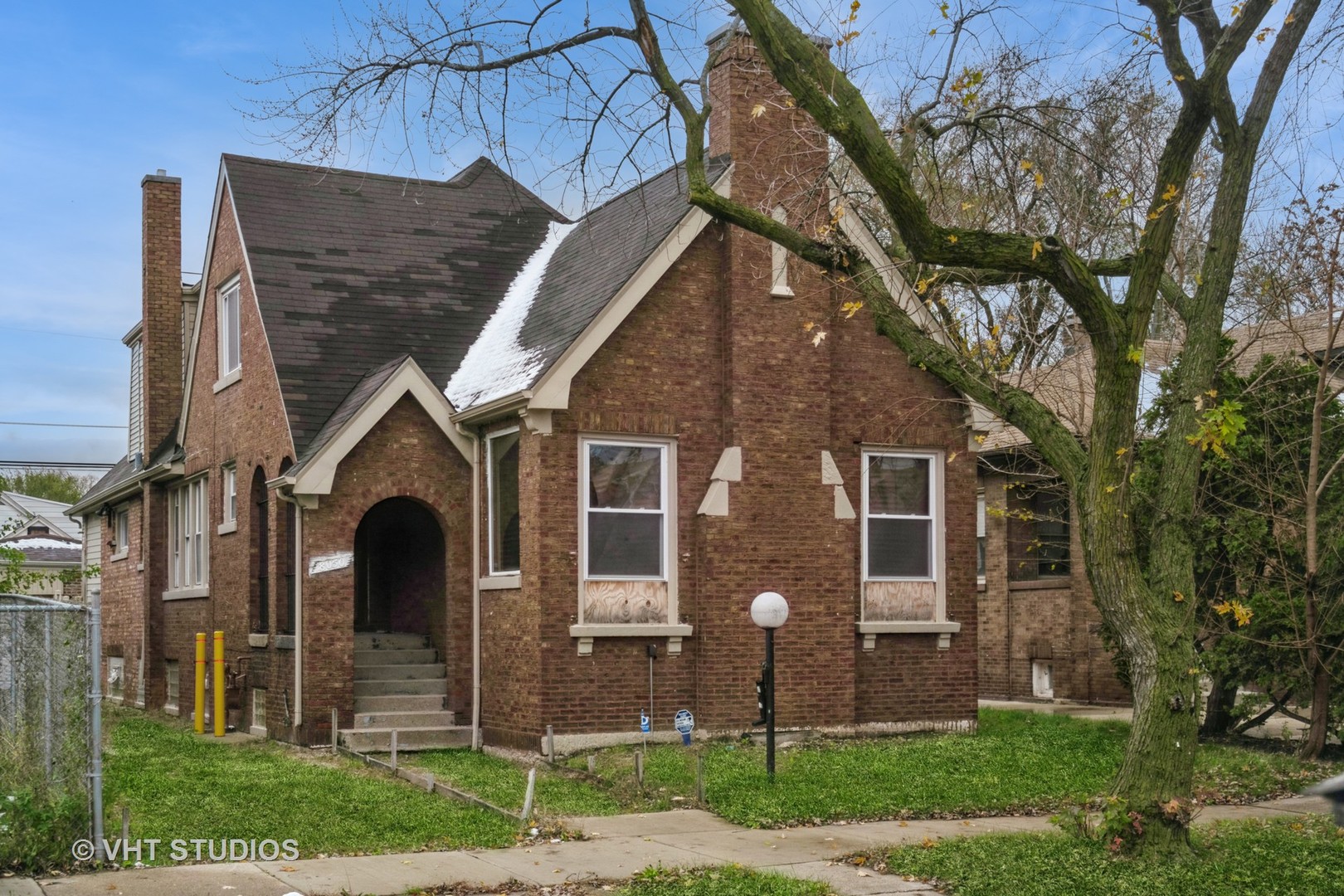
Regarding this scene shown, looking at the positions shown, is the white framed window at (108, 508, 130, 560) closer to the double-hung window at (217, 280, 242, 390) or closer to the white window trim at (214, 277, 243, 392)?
the white window trim at (214, 277, 243, 392)

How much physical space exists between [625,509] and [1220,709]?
7.47 metres

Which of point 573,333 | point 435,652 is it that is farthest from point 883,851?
point 435,652

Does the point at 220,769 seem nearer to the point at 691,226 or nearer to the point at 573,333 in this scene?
the point at 573,333

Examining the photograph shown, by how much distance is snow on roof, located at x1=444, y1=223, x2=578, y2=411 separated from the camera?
657 inches

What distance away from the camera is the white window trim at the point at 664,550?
1605 cm

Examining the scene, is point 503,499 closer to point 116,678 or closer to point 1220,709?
point 1220,709

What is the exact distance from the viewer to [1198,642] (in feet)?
55.6

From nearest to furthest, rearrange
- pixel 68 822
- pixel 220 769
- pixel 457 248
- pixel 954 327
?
pixel 68 822 < pixel 954 327 < pixel 220 769 < pixel 457 248

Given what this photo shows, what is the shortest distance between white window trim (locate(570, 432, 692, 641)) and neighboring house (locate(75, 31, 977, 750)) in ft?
0.10

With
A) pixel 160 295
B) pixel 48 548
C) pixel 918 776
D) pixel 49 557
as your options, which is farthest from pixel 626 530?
pixel 48 548

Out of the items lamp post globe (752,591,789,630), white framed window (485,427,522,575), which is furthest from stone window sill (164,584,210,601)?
lamp post globe (752,591,789,630)

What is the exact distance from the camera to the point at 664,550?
54.4 feet

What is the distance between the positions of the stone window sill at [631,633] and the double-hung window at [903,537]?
2496mm

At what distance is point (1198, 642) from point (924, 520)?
349cm
